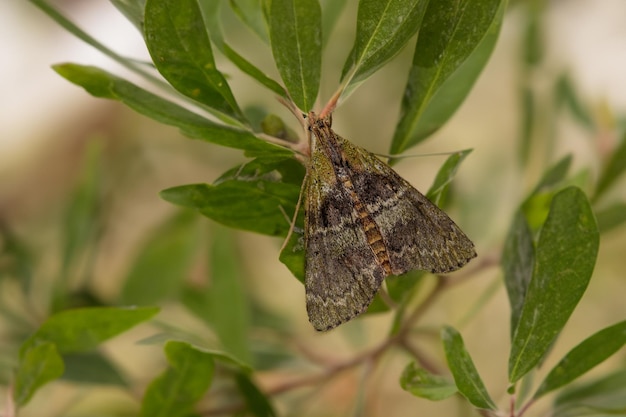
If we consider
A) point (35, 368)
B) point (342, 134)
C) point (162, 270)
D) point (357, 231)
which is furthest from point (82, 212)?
point (342, 134)

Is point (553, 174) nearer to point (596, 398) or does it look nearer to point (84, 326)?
point (596, 398)

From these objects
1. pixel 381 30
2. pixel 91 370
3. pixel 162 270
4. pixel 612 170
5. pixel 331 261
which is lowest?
pixel 91 370

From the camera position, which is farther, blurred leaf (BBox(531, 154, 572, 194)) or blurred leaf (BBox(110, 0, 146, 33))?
blurred leaf (BBox(531, 154, 572, 194))

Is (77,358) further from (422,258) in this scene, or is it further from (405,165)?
(405,165)

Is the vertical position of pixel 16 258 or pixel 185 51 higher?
pixel 185 51

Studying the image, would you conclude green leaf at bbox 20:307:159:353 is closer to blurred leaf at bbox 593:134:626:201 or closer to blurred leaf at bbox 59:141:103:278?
blurred leaf at bbox 59:141:103:278

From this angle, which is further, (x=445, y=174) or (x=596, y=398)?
(x=596, y=398)

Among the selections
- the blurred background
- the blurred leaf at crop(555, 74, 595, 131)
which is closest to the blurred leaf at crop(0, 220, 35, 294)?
the blurred background

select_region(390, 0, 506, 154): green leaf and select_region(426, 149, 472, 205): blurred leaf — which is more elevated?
select_region(390, 0, 506, 154): green leaf
